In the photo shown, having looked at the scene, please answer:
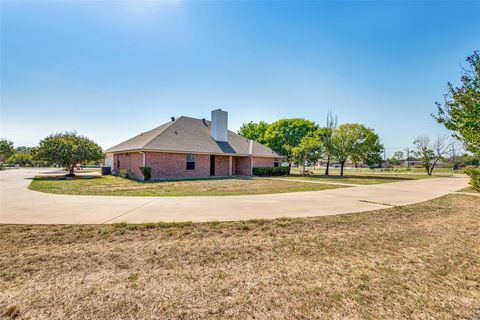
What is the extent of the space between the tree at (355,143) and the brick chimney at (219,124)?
13927 millimetres

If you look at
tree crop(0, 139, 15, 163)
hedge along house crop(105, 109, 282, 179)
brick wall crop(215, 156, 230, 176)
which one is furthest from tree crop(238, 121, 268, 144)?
tree crop(0, 139, 15, 163)

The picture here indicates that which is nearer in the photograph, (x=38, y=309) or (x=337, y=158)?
(x=38, y=309)

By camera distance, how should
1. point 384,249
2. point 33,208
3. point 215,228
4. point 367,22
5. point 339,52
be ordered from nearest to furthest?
point 384,249
point 215,228
point 33,208
point 367,22
point 339,52

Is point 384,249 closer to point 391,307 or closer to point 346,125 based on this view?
point 391,307

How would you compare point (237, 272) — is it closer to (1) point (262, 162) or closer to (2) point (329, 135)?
(1) point (262, 162)

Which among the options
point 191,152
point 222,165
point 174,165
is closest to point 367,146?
point 222,165

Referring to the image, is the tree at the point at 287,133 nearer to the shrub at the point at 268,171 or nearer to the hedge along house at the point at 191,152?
the hedge along house at the point at 191,152

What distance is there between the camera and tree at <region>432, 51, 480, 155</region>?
5.84 metres

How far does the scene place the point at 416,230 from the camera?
5.41 m

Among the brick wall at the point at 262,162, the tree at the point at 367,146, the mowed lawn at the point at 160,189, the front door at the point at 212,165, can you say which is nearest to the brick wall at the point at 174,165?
the front door at the point at 212,165

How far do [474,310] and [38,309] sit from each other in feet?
15.6

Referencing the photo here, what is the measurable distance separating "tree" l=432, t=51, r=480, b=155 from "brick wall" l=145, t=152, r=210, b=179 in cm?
1727

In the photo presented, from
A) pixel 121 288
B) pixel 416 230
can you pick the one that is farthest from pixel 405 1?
pixel 121 288

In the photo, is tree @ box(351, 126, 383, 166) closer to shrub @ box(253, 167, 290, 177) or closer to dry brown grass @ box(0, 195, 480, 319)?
shrub @ box(253, 167, 290, 177)
